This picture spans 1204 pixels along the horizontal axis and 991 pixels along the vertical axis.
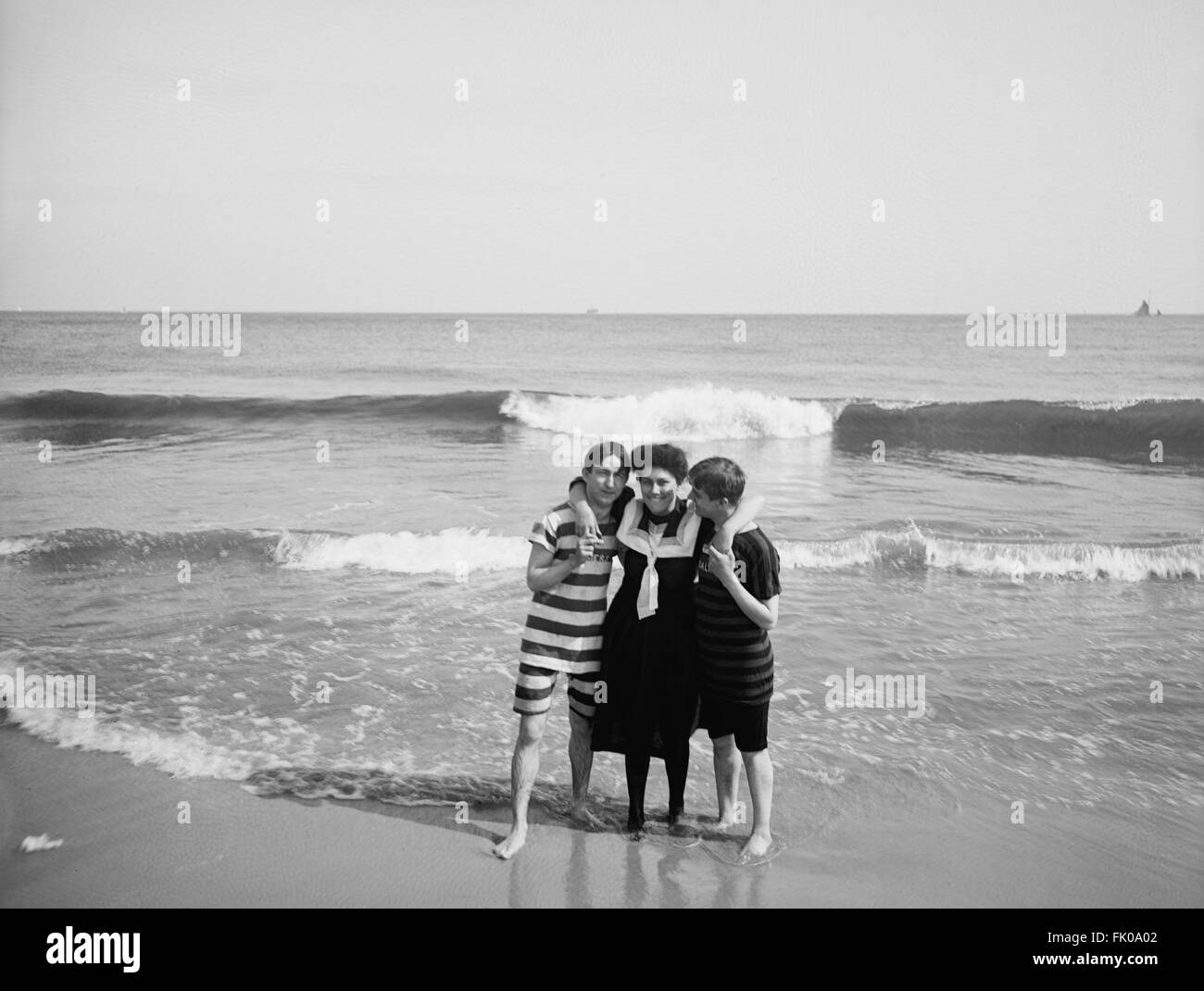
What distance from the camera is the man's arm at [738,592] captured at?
3309mm

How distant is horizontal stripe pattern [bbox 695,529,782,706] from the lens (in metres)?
3.45

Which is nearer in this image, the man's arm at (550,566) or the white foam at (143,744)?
the man's arm at (550,566)

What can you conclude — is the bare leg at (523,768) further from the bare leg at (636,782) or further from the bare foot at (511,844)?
the bare leg at (636,782)

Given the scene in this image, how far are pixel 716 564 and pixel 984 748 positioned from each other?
224 centimetres

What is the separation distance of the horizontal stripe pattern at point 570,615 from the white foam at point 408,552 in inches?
164

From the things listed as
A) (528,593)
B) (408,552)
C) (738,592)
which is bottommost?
(528,593)

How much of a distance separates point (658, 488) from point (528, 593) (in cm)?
387

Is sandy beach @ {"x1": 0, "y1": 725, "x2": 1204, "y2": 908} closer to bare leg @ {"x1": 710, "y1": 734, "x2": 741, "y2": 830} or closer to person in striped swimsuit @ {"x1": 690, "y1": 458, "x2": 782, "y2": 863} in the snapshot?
bare leg @ {"x1": 710, "y1": 734, "x2": 741, "y2": 830}

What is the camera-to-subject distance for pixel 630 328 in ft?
104

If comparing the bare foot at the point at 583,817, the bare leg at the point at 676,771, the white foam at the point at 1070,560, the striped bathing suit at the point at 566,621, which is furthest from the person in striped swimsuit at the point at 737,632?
the white foam at the point at 1070,560

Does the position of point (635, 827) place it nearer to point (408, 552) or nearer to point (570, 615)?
point (570, 615)

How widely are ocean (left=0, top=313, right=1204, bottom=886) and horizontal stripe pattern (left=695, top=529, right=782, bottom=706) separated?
73 centimetres

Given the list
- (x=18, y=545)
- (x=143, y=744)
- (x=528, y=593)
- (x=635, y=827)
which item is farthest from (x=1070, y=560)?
(x=18, y=545)

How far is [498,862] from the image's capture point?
3523mm
